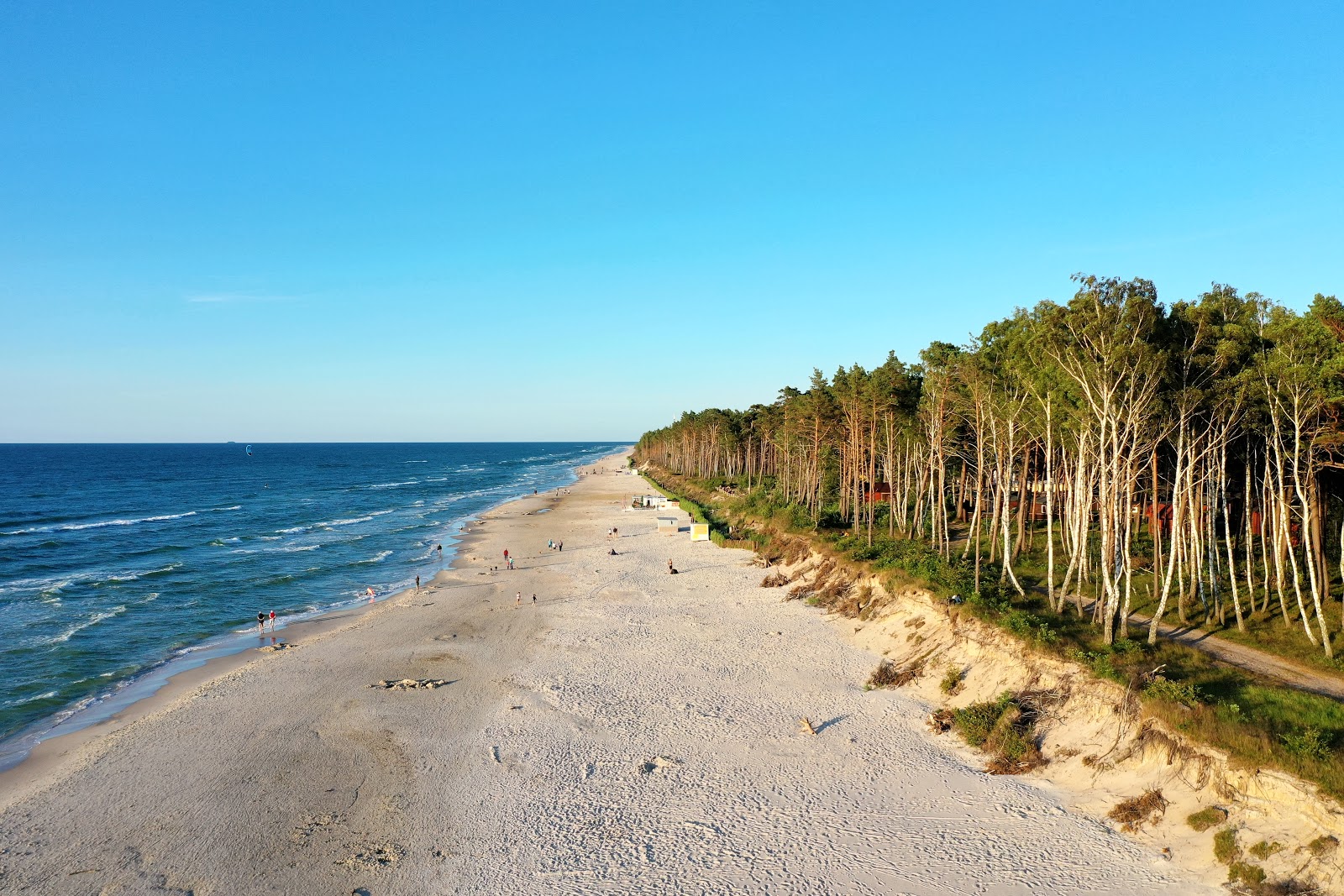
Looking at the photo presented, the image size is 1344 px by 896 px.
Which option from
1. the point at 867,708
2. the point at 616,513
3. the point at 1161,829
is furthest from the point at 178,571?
the point at 1161,829

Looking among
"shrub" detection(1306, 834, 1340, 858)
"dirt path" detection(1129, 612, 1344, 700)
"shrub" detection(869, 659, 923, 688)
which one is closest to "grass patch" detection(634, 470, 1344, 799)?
"dirt path" detection(1129, 612, 1344, 700)

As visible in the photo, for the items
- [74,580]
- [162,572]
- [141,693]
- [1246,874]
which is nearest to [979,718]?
[1246,874]

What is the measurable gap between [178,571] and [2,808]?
3813cm

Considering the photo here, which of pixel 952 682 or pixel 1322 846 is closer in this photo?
pixel 1322 846

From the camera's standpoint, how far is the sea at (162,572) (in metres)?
30.2

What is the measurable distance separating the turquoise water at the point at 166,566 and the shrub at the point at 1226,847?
36258 millimetres

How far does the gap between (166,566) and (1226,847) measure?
6515 centimetres

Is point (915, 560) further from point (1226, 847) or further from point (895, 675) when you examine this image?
point (1226, 847)

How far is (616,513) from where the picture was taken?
87.2 m

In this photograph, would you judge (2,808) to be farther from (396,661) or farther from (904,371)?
(904,371)

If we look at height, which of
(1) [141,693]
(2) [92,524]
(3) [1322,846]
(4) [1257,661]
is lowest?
(1) [141,693]

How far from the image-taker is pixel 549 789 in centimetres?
1986

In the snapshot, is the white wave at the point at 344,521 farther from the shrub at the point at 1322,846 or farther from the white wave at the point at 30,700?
the shrub at the point at 1322,846

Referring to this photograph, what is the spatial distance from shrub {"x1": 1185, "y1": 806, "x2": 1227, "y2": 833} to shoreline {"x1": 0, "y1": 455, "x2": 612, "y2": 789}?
30.8 meters
